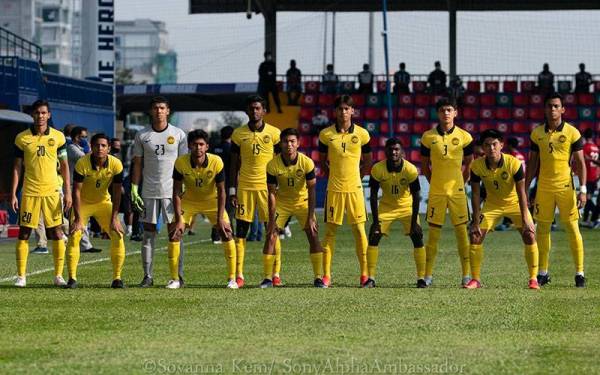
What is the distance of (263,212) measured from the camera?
15.5 m

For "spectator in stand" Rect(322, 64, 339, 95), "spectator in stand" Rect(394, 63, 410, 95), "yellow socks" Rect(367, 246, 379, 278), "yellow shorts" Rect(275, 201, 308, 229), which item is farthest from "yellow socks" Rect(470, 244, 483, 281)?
"spectator in stand" Rect(322, 64, 339, 95)

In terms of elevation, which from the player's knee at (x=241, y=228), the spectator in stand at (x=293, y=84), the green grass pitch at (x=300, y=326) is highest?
the spectator in stand at (x=293, y=84)

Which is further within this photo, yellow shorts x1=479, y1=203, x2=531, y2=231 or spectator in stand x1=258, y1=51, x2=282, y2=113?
spectator in stand x1=258, y1=51, x2=282, y2=113

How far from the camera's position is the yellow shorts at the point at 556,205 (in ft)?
50.5

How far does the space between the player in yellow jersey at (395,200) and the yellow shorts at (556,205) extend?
133 cm

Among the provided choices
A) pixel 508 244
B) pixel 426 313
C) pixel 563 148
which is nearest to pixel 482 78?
pixel 508 244

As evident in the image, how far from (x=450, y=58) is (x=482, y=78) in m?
2.38

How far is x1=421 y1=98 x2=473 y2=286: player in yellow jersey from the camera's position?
15141 millimetres

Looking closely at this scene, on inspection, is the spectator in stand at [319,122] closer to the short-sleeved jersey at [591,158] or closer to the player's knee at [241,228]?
the short-sleeved jersey at [591,158]

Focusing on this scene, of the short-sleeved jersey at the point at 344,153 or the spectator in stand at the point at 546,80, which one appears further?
the spectator in stand at the point at 546,80

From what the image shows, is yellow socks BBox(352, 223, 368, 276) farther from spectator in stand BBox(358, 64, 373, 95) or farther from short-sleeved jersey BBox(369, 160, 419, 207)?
spectator in stand BBox(358, 64, 373, 95)

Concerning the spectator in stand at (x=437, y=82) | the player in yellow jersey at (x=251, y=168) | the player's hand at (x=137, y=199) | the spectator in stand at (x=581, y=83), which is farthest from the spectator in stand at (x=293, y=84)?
the player in yellow jersey at (x=251, y=168)

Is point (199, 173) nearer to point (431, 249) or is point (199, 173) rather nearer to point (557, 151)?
point (431, 249)

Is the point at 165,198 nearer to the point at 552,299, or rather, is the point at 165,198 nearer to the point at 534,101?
the point at 552,299
